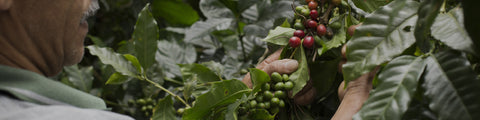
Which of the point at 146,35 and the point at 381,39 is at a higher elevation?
the point at 381,39

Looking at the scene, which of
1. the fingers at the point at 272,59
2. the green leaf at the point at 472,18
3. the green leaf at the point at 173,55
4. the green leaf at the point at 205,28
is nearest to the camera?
the green leaf at the point at 472,18

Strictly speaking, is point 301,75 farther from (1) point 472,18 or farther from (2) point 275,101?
(1) point 472,18

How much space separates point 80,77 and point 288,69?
94 centimetres

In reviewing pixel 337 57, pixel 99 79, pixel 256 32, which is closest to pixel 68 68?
pixel 99 79

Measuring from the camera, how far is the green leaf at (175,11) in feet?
5.40

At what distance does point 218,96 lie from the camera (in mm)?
829

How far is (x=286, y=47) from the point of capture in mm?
860

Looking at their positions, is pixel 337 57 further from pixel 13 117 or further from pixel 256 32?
pixel 13 117

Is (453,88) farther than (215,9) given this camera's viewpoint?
No

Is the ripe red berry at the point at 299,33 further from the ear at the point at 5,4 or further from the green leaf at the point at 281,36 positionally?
the ear at the point at 5,4

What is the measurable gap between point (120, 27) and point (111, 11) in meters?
0.09

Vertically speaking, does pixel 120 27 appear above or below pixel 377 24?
below

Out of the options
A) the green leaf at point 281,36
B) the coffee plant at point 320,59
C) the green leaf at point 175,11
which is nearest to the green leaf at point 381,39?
the coffee plant at point 320,59

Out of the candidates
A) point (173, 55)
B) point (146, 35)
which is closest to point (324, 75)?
point (146, 35)
